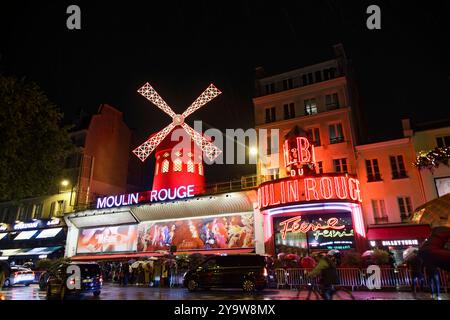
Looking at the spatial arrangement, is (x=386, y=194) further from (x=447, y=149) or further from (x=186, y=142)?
(x=186, y=142)

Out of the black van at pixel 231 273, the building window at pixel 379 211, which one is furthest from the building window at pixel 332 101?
the black van at pixel 231 273

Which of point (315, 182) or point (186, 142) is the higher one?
point (186, 142)

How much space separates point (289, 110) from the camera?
24.7 m

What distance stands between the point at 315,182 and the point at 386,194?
4.80 m

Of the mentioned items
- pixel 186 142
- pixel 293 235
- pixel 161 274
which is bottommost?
pixel 161 274

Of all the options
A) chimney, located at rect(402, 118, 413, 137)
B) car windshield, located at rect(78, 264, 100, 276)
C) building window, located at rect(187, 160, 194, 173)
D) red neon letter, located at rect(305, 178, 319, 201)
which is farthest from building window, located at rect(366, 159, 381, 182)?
car windshield, located at rect(78, 264, 100, 276)

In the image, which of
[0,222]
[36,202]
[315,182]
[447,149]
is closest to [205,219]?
[315,182]

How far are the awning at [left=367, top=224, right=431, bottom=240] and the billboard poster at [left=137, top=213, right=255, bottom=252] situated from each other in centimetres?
766

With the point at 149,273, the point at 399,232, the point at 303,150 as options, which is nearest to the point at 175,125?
the point at 303,150

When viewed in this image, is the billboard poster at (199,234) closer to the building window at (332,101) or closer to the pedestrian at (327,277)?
the building window at (332,101)

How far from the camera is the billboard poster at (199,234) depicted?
23234 mm

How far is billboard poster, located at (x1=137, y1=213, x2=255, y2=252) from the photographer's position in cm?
2323

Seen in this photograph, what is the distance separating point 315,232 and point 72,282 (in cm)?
1405

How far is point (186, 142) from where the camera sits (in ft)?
93.5
